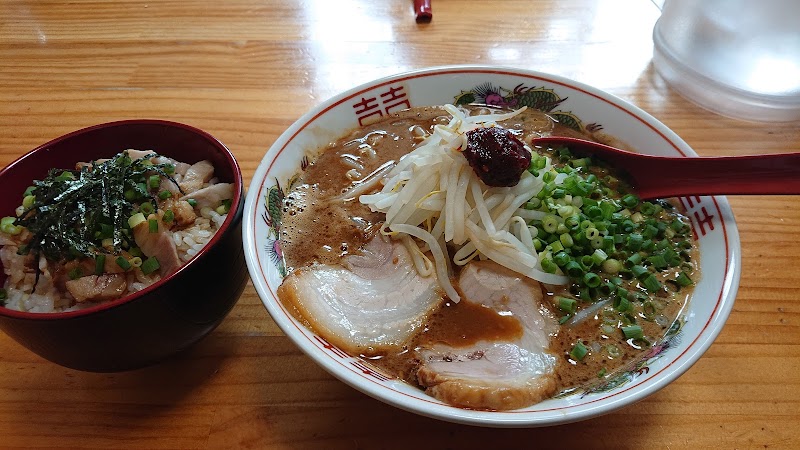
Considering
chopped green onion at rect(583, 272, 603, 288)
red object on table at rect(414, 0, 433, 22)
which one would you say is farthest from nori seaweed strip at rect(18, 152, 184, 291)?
red object on table at rect(414, 0, 433, 22)

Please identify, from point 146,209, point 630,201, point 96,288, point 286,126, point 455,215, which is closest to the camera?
point 96,288

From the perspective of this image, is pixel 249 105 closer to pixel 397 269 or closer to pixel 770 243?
pixel 397 269

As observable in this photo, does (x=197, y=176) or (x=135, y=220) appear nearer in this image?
(x=135, y=220)

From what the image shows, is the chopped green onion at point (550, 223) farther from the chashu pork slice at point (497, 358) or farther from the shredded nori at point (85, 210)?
the shredded nori at point (85, 210)

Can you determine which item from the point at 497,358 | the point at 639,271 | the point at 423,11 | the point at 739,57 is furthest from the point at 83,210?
the point at 739,57

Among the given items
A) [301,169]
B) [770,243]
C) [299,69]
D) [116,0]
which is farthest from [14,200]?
[770,243]

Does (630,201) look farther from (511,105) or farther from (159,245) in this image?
(159,245)

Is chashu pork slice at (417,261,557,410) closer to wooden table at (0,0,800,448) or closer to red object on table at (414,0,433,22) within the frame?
wooden table at (0,0,800,448)
